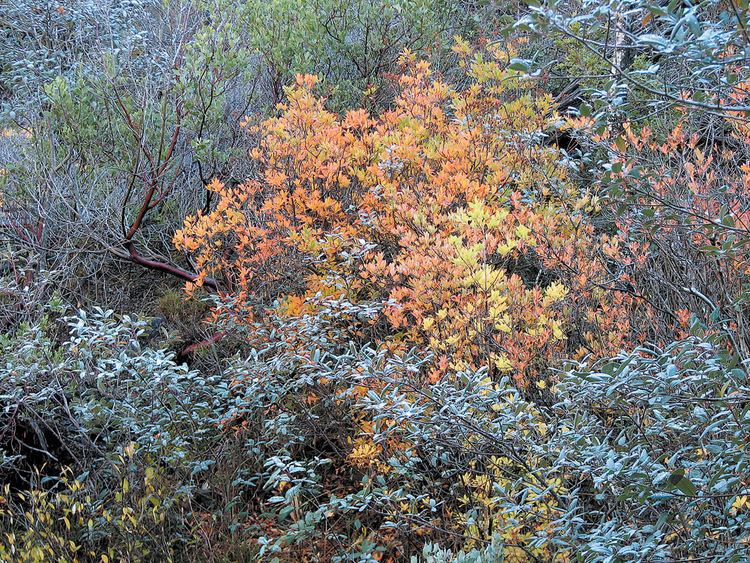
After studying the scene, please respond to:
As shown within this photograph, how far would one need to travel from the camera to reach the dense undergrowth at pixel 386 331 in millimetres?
2398

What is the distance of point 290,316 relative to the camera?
13.7 ft

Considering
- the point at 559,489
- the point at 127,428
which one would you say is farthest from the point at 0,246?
the point at 559,489

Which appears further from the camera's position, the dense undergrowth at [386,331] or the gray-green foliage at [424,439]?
the dense undergrowth at [386,331]

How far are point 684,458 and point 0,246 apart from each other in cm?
480

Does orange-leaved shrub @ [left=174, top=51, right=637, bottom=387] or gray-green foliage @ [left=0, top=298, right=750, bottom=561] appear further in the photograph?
orange-leaved shrub @ [left=174, top=51, right=637, bottom=387]

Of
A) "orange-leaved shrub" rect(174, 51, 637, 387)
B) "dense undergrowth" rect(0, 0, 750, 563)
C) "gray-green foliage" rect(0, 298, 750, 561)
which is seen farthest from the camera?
"orange-leaved shrub" rect(174, 51, 637, 387)

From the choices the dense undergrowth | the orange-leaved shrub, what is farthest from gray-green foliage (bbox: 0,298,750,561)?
the orange-leaved shrub

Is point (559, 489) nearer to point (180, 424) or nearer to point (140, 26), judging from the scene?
point (180, 424)

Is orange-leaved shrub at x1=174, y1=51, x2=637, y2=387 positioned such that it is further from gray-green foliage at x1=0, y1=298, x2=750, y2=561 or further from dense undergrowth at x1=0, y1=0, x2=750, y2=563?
gray-green foliage at x1=0, y1=298, x2=750, y2=561

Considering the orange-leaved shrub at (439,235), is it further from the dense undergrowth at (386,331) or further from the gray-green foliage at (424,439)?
the gray-green foliage at (424,439)

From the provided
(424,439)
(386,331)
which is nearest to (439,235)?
(386,331)

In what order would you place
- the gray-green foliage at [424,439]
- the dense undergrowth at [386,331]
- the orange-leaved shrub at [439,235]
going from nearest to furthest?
the gray-green foliage at [424,439] < the dense undergrowth at [386,331] < the orange-leaved shrub at [439,235]

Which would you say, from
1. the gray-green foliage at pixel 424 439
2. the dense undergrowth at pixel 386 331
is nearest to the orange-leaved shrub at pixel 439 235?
the dense undergrowth at pixel 386 331

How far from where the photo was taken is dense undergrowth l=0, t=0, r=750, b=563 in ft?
7.87
